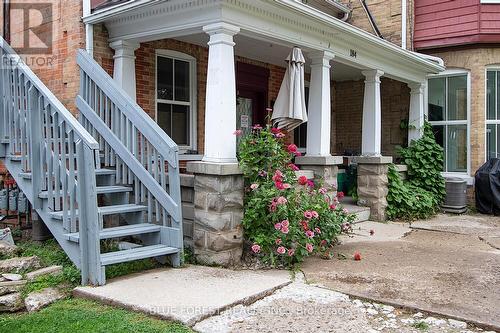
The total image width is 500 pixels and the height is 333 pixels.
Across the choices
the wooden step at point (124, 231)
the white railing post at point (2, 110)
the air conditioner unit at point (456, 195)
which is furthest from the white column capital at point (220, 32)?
the air conditioner unit at point (456, 195)

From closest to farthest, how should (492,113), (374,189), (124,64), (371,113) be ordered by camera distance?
1. (124,64)
2. (374,189)
3. (371,113)
4. (492,113)

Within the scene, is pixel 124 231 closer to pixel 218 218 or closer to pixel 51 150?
pixel 218 218

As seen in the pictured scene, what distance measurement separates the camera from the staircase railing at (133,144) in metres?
4.89

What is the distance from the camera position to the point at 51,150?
4789mm

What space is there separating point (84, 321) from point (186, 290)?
901mm

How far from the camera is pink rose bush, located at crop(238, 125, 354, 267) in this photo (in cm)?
511

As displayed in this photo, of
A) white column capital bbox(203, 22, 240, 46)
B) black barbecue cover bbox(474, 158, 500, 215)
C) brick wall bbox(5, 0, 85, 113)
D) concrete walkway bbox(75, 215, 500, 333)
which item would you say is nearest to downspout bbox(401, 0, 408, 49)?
black barbecue cover bbox(474, 158, 500, 215)

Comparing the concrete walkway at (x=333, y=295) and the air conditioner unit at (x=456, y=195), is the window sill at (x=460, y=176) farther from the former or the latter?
the concrete walkway at (x=333, y=295)

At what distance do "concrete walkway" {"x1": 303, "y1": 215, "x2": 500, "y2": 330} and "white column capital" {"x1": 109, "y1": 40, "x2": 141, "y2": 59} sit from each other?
3.58 metres

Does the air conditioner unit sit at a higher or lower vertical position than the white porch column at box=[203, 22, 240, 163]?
lower

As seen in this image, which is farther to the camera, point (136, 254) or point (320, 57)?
point (320, 57)

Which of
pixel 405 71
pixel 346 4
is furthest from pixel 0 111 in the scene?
pixel 346 4

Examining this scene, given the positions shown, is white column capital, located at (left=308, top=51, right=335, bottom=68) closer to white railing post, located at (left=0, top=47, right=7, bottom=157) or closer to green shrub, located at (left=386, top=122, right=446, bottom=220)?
green shrub, located at (left=386, top=122, right=446, bottom=220)

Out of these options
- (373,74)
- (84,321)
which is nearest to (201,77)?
(373,74)
